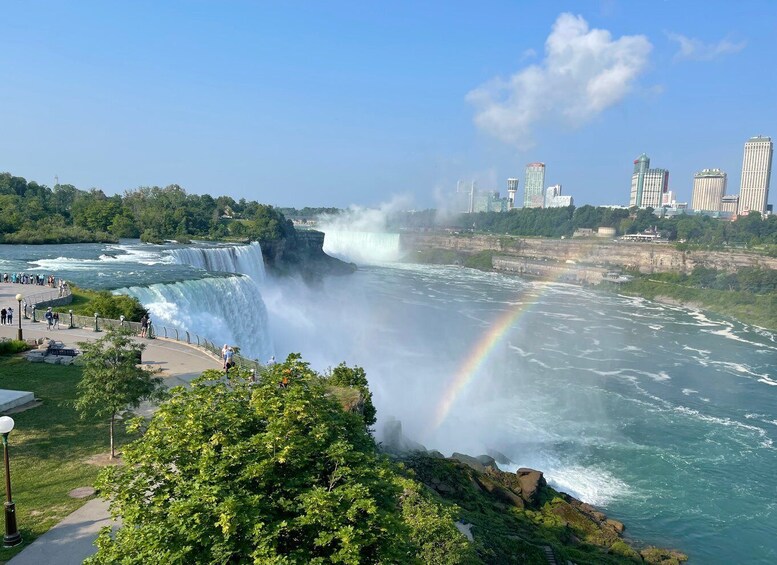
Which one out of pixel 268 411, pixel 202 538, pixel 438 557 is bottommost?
pixel 438 557

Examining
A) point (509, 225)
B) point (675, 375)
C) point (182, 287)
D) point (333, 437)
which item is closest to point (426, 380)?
point (182, 287)

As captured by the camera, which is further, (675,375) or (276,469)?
(675,375)

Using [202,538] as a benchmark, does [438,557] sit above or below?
below

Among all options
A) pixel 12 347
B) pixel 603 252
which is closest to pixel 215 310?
pixel 12 347

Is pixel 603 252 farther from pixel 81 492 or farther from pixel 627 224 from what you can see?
pixel 81 492

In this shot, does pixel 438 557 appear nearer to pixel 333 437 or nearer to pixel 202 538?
pixel 333 437

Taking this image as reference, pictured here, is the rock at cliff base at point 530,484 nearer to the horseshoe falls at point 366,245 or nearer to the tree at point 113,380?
the tree at point 113,380

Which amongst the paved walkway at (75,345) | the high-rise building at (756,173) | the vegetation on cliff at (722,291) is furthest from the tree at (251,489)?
the high-rise building at (756,173)
